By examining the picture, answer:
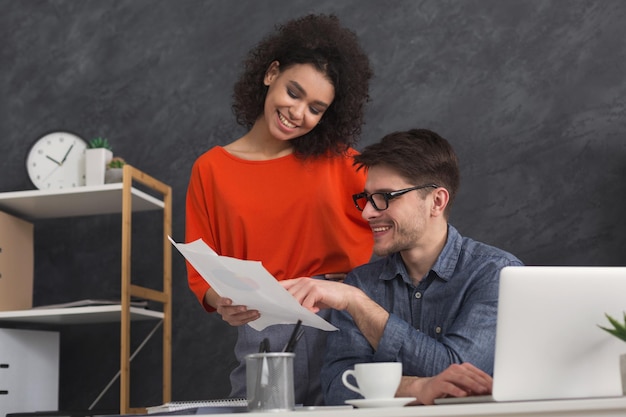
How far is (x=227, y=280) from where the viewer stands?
1.46 m

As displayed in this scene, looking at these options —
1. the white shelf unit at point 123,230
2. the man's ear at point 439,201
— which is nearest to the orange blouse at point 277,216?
the man's ear at point 439,201

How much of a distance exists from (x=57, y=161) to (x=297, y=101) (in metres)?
1.56

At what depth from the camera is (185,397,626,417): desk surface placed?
3.38 ft

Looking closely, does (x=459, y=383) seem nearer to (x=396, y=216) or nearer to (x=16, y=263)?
(x=396, y=216)

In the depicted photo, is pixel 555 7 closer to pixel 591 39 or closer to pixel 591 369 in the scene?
pixel 591 39

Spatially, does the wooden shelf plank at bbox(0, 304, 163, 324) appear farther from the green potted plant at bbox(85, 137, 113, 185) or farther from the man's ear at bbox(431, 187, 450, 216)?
the man's ear at bbox(431, 187, 450, 216)

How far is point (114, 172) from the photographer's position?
3.10 meters

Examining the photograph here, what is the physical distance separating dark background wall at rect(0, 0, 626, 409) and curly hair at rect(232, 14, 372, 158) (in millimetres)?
1043

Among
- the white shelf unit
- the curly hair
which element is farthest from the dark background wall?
the curly hair

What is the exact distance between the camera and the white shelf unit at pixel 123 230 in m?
2.89

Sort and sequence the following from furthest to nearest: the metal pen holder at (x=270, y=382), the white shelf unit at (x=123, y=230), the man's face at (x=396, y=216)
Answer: the white shelf unit at (x=123, y=230)
the man's face at (x=396, y=216)
the metal pen holder at (x=270, y=382)

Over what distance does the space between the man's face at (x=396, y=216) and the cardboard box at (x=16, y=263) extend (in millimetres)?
1687

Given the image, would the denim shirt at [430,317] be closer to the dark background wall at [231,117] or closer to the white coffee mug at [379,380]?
the white coffee mug at [379,380]

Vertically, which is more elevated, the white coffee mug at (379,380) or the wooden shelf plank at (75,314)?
the wooden shelf plank at (75,314)
